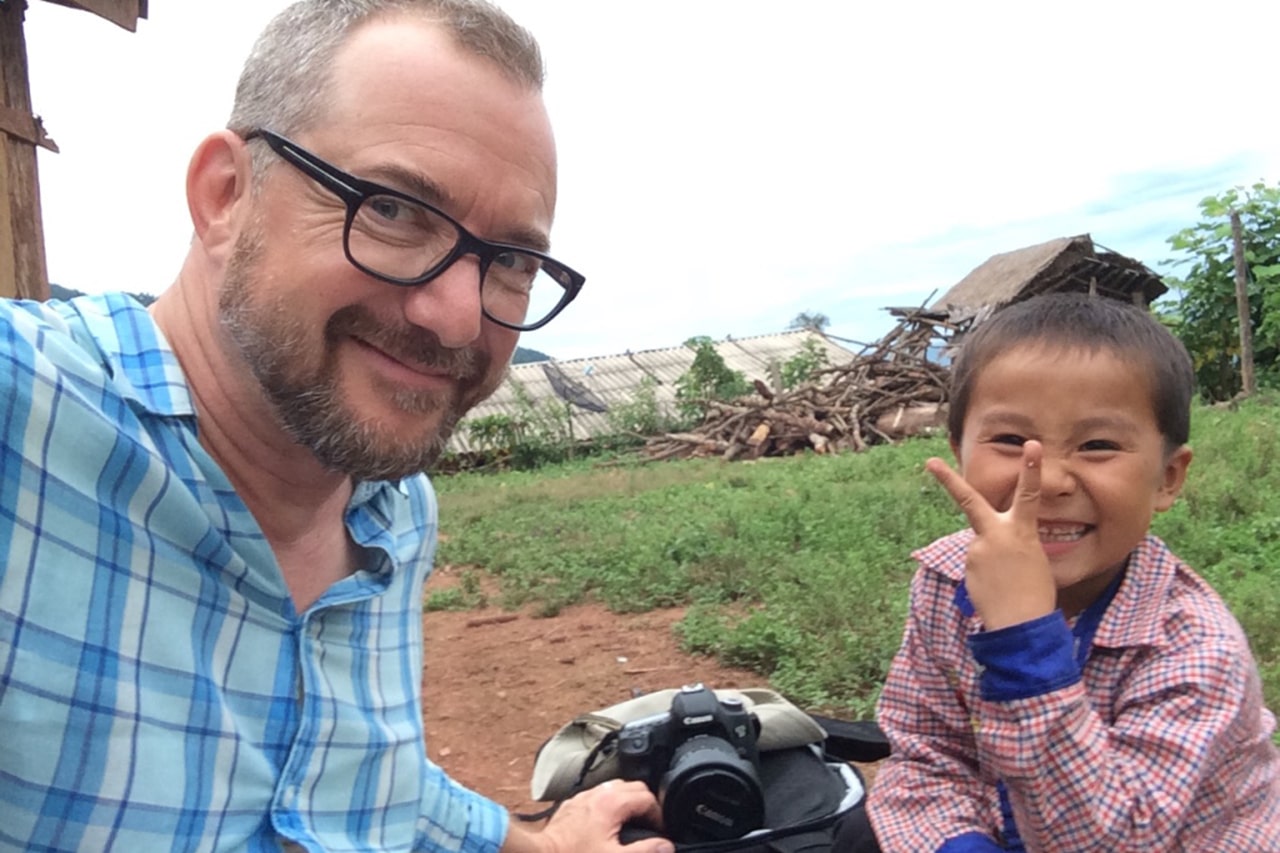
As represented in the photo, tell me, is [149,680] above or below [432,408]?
below

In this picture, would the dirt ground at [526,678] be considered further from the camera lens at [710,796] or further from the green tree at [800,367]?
the green tree at [800,367]

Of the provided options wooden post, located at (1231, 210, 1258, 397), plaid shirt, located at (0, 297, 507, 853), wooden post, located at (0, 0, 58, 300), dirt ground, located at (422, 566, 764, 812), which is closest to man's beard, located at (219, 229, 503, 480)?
plaid shirt, located at (0, 297, 507, 853)

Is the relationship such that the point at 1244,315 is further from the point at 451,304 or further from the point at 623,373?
the point at 623,373

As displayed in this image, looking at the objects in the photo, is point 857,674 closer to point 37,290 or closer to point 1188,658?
point 1188,658

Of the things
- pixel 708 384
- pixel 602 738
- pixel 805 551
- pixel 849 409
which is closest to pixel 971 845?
pixel 602 738

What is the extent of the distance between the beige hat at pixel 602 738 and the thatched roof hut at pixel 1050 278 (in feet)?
42.4

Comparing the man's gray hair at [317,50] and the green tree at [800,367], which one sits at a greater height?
the man's gray hair at [317,50]

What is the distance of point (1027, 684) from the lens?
1.26 metres

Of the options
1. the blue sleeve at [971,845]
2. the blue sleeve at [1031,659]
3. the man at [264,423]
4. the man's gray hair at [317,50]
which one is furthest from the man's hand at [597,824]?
the man's gray hair at [317,50]

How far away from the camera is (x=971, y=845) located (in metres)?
1.44

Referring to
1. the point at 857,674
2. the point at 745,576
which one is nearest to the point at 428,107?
the point at 857,674

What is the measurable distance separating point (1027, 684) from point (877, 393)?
12896mm

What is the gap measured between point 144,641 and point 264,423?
0.32 m

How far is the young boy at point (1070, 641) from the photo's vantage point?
1258mm
